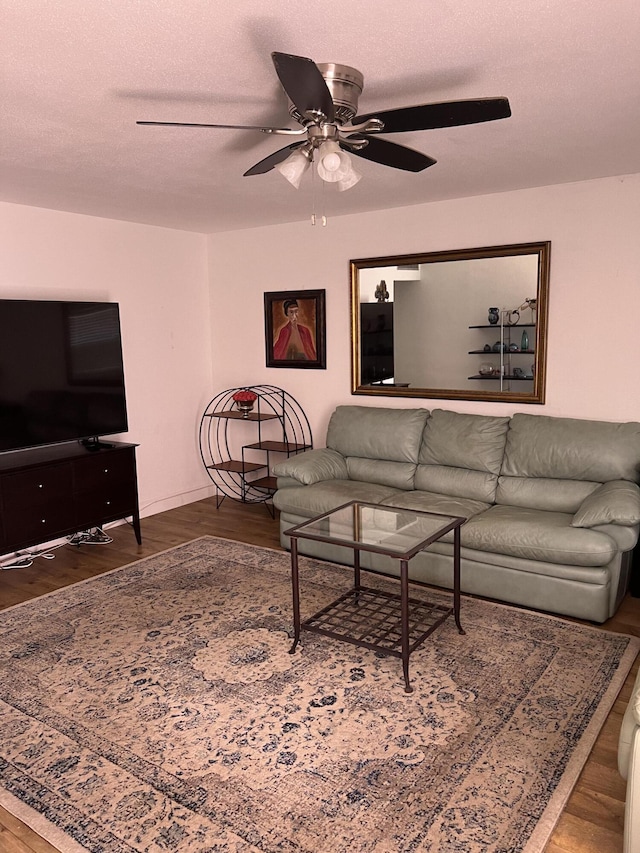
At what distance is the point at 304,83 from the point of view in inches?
72.3

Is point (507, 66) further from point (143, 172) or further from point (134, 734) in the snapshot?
point (134, 734)

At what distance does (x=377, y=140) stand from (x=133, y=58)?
0.88 metres

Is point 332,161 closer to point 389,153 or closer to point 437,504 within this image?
point 389,153

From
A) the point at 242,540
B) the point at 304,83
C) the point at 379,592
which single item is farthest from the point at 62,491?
the point at 304,83

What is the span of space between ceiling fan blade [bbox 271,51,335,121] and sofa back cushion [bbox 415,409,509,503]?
263 centimetres

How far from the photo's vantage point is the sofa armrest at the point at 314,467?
4.48m

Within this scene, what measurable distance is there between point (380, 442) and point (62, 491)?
7.19ft

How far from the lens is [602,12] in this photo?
1838 mm

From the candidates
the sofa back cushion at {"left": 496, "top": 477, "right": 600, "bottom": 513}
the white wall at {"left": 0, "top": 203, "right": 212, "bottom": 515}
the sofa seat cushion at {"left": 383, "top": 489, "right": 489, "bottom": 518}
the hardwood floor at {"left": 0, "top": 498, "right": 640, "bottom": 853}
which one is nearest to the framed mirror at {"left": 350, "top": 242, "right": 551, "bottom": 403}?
the sofa back cushion at {"left": 496, "top": 477, "right": 600, "bottom": 513}

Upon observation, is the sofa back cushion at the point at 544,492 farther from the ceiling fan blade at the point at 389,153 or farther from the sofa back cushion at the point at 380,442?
the ceiling fan blade at the point at 389,153

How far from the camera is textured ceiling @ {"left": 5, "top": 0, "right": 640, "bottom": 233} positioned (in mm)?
1840

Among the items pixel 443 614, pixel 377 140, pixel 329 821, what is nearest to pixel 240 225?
pixel 377 140

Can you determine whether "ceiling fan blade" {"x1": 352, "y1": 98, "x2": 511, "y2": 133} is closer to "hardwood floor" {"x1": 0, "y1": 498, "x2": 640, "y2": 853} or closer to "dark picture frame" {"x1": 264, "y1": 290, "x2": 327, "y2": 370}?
"hardwood floor" {"x1": 0, "y1": 498, "x2": 640, "y2": 853}

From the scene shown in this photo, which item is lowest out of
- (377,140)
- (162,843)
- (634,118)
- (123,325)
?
(162,843)
